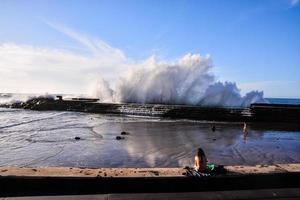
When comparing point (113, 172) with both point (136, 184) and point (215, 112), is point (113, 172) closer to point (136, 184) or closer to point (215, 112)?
point (136, 184)

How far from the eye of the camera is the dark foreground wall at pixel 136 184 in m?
5.73

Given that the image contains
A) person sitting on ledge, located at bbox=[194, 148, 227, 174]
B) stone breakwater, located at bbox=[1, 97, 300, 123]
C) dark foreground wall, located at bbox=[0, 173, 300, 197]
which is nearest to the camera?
dark foreground wall, located at bbox=[0, 173, 300, 197]

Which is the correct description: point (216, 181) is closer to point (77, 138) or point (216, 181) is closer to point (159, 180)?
point (159, 180)

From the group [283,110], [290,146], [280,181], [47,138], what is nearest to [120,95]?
[283,110]

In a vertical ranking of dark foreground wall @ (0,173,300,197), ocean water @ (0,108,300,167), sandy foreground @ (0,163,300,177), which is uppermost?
sandy foreground @ (0,163,300,177)

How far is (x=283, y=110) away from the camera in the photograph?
101 ft

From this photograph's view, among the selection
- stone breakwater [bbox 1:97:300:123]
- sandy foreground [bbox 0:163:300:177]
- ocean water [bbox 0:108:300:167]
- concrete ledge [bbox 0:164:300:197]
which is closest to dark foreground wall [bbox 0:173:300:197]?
concrete ledge [bbox 0:164:300:197]

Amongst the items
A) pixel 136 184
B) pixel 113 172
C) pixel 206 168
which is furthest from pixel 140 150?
pixel 136 184

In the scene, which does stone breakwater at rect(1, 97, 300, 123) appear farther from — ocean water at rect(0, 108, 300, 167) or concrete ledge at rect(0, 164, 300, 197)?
concrete ledge at rect(0, 164, 300, 197)

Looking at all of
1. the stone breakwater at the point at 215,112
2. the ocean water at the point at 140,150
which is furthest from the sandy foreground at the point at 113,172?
the stone breakwater at the point at 215,112

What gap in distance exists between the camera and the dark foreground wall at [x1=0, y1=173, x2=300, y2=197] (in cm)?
573

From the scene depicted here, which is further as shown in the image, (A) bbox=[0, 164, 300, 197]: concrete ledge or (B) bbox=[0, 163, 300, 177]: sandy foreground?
(B) bbox=[0, 163, 300, 177]: sandy foreground

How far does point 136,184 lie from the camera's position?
5.93 meters

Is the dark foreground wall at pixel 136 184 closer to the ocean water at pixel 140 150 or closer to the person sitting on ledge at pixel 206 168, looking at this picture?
the person sitting on ledge at pixel 206 168
